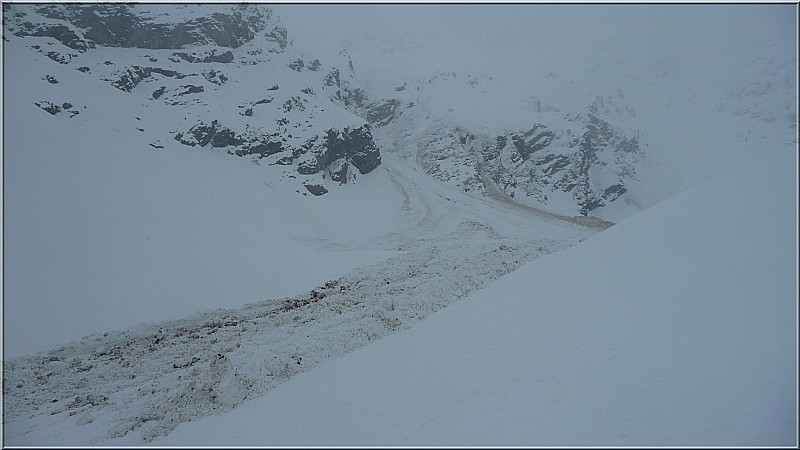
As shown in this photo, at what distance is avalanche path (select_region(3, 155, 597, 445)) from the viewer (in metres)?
10.0

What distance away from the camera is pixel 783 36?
398 ft

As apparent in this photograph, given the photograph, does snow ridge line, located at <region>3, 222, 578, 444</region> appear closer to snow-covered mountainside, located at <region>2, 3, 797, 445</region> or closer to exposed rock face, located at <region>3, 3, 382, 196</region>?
snow-covered mountainside, located at <region>2, 3, 797, 445</region>

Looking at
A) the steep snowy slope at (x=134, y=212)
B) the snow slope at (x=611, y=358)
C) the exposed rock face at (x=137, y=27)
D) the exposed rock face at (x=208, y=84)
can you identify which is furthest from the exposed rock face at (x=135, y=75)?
the snow slope at (x=611, y=358)

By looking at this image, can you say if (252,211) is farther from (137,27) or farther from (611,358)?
(137,27)

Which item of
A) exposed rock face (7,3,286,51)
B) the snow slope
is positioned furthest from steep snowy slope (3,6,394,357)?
the snow slope

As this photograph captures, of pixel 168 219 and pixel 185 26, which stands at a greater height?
pixel 185 26

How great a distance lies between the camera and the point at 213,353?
1312 centimetres

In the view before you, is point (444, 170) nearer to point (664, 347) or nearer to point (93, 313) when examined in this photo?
point (93, 313)

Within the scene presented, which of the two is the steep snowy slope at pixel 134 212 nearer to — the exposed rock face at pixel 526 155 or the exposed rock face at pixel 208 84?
the exposed rock face at pixel 208 84

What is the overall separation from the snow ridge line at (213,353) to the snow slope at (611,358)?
3.68 ft

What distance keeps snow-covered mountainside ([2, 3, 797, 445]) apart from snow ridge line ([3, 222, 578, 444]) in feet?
0.28

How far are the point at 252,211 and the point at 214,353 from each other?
20649 millimetres

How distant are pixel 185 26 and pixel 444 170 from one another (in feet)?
125

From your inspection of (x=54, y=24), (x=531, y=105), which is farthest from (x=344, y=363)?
(x=531, y=105)
